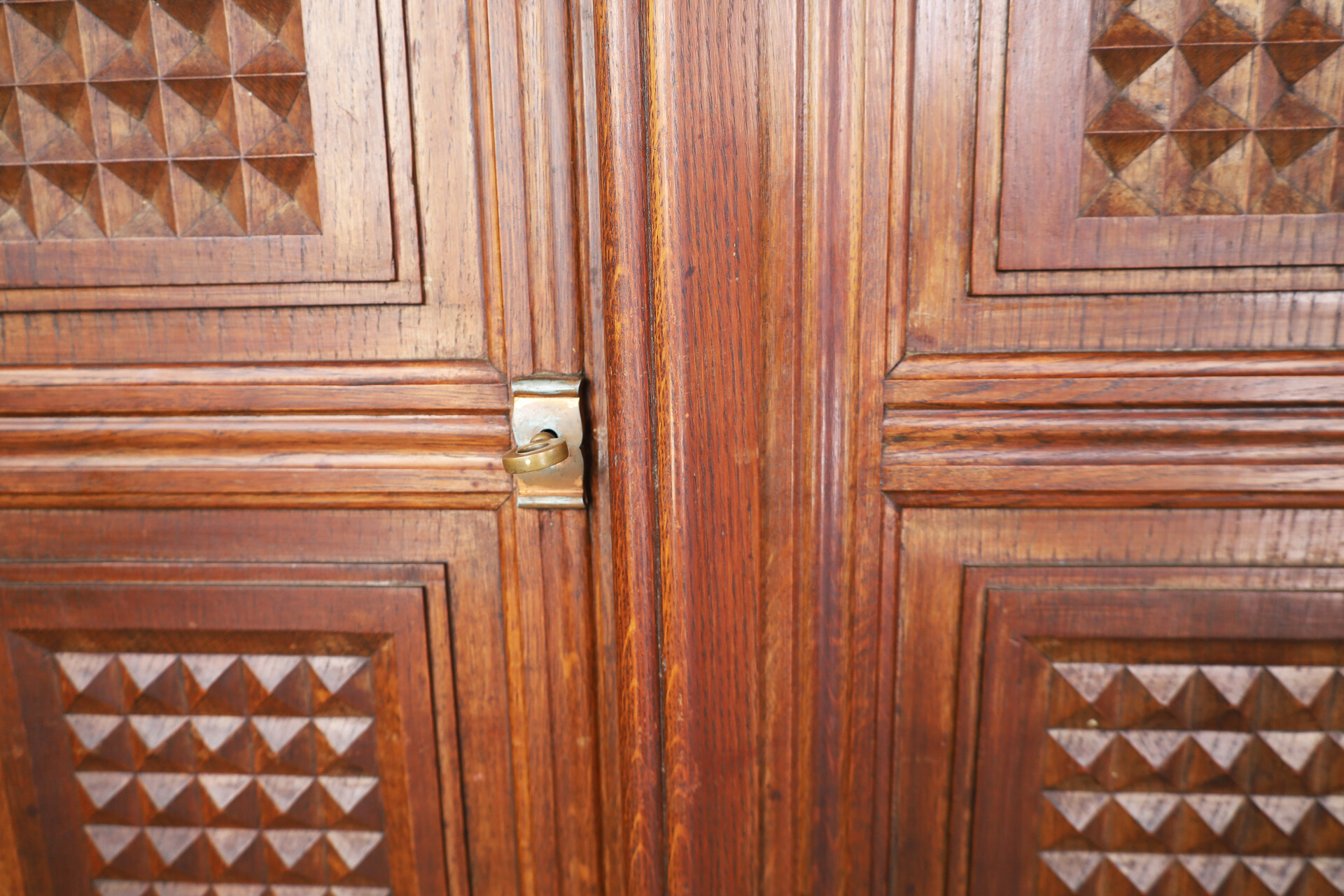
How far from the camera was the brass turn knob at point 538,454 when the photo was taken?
38 centimetres

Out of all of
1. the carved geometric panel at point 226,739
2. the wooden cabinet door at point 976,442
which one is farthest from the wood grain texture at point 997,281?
the carved geometric panel at point 226,739

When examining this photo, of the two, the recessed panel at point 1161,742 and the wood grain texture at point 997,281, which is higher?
the wood grain texture at point 997,281

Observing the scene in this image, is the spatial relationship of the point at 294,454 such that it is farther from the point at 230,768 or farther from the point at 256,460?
the point at 230,768

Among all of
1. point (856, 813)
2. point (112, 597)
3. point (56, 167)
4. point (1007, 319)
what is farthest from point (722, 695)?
point (56, 167)

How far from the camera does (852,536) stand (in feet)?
1.40

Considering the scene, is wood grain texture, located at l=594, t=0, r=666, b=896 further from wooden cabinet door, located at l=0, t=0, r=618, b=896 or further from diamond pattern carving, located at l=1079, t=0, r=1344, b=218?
diamond pattern carving, located at l=1079, t=0, r=1344, b=218

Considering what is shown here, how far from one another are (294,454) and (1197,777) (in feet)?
1.90

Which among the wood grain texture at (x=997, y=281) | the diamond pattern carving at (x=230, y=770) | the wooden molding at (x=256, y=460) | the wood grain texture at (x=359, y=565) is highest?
the wood grain texture at (x=997, y=281)

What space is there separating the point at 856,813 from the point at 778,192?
1.23ft

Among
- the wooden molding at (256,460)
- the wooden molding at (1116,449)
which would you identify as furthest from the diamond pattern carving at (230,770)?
the wooden molding at (1116,449)

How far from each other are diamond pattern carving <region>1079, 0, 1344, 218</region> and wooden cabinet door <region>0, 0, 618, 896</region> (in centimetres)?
28

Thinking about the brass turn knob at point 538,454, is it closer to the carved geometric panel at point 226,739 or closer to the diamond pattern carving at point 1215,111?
the carved geometric panel at point 226,739

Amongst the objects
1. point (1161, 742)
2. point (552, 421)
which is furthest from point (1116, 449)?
point (552, 421)

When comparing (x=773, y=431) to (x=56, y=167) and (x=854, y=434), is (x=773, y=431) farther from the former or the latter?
(x=56, y=167)
